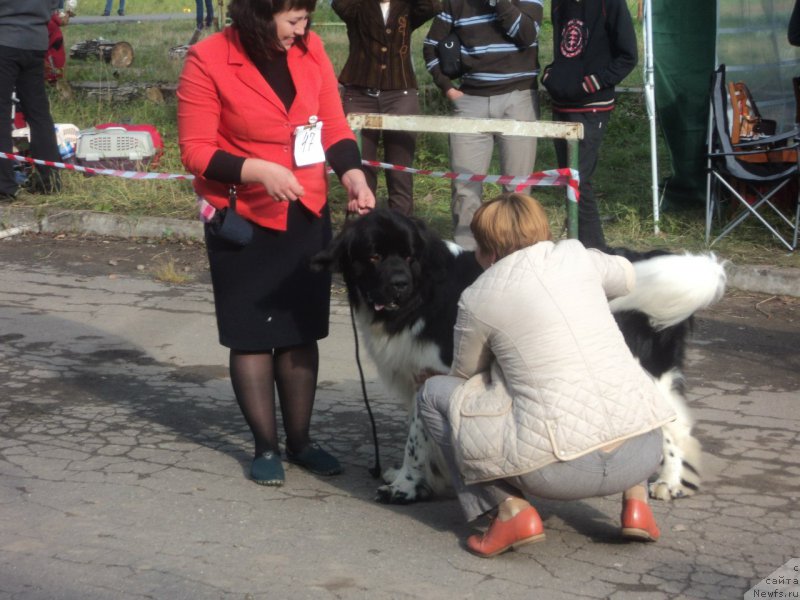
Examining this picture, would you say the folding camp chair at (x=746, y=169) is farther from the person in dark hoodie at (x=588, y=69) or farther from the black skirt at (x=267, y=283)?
the black skirt at (x=267, y=283)

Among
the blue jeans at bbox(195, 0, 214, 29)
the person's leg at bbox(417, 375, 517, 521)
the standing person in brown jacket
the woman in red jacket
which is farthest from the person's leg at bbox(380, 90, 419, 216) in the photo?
the blue jeans at bbox(195, 0, 214, 29)

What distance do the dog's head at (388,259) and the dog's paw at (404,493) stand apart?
0.63 metres

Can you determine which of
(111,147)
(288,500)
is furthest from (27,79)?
(288,500)

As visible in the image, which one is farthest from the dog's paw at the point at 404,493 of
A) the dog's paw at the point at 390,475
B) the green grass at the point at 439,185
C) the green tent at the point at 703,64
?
the green tent at the point at 703,64

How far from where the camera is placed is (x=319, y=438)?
195 inches

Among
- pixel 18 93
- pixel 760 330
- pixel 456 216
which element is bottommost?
pixel 760 330

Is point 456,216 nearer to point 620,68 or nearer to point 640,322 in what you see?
point 620,68

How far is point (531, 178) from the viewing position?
24.4ft

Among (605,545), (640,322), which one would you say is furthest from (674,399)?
(605,545)

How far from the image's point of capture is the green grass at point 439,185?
8078 mm

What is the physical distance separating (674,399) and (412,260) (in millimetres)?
1150

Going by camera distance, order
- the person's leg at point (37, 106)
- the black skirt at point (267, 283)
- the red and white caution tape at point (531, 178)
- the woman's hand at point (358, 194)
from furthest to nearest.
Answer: the person's leg at point (37, 106) → the red and white caution tape at point (531, 178) → the black skirt at point (267, 283) → the woman's hand at point (358, 194)

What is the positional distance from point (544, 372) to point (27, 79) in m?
7.42

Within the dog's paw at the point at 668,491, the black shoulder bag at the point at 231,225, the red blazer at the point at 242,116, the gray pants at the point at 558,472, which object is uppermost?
the red blazer at the point at 242,116
